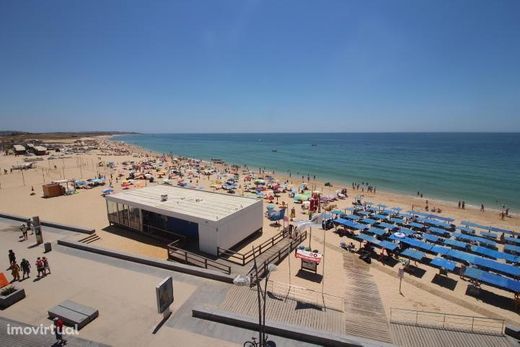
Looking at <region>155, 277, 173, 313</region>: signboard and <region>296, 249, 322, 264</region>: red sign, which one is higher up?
<region>155, 277, 173, 313</region>: signboard

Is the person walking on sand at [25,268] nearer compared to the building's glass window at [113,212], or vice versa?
the person walking on sand at [25,268]

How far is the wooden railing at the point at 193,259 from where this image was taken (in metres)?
13.3

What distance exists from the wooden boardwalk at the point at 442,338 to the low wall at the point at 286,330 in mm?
1342

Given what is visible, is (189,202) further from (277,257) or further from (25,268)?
(25,268)

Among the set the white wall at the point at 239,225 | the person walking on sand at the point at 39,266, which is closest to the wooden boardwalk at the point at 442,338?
the white wall at the point at 239,225

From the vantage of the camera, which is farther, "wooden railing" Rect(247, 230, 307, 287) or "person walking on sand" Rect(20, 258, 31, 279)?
"wooden railing" Rect(247, 230, 307, 287)

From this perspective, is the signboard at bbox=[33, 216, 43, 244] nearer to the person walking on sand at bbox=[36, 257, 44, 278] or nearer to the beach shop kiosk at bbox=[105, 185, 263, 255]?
the beach shop kiosk at bbox=[105, 185, 263, 255]

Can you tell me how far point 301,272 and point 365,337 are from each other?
212 inches

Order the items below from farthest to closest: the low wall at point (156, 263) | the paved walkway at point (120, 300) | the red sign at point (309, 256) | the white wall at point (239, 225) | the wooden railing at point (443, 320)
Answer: the white wall at point (239, 225), the red sign at point (309, 256), the low wall at point (156, 263), the wooden railing at point (443, 320), the paved walkway at point (120, 300)

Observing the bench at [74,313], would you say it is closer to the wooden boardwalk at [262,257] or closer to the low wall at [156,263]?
the low wall at [156,263]

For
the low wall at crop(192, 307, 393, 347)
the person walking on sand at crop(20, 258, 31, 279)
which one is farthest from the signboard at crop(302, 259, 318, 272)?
the person walking on sand at crop(20, 258, 31, 279)

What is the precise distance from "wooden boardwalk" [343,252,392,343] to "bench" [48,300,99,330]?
8.62 m

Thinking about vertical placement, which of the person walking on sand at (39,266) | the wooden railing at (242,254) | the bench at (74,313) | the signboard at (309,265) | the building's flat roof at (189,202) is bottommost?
the signboard at (309,265)

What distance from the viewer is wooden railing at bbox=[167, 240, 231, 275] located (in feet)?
43.5
